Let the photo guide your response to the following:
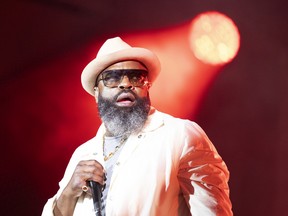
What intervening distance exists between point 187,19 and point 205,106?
0.65 metres

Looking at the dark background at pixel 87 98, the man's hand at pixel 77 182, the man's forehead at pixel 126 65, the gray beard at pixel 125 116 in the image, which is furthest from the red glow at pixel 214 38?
the man's hand at pixel 77 182

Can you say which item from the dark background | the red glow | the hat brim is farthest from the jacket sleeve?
the red glow

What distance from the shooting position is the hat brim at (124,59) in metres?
2.25

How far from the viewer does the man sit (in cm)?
189

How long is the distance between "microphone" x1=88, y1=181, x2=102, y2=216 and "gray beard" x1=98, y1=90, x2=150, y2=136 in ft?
1.01

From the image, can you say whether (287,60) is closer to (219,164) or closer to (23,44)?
(219,164)

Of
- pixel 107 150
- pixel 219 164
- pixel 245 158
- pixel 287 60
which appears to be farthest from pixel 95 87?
pixel 287 60

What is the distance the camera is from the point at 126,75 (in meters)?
2.21

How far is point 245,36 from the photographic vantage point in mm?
3293

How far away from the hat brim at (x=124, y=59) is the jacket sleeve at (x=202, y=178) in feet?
1.62

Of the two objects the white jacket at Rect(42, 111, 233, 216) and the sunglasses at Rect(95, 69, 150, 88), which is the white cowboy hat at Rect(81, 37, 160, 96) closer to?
the sunglasses at Rect(95, 69, 150, 88)

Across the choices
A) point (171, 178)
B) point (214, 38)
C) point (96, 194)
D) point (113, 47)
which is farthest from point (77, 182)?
point (214, 38)

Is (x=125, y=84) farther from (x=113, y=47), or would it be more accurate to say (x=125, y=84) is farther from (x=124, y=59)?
(x=113, y=47)

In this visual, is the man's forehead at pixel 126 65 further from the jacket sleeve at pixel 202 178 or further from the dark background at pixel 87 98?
the dark background at pixel 87 98
